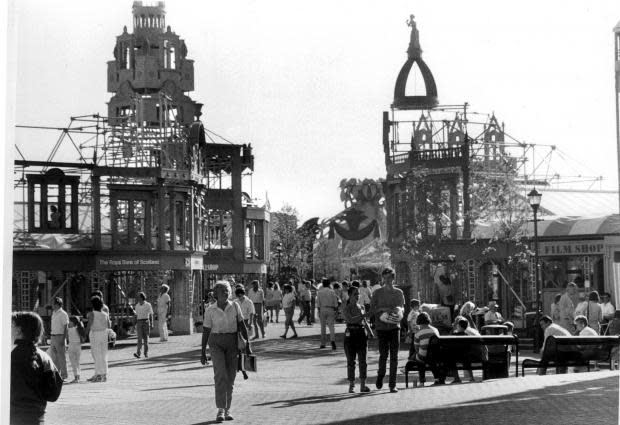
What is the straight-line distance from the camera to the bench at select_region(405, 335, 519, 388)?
804 inches

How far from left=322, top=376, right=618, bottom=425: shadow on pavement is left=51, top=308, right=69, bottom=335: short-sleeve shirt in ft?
26.3

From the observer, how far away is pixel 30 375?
35.6 ft

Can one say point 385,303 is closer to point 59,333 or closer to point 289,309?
point 59,333

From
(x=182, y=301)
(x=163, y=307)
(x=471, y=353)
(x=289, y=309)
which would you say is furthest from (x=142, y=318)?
(x=182, y=301)

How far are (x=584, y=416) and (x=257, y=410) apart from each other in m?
4.37

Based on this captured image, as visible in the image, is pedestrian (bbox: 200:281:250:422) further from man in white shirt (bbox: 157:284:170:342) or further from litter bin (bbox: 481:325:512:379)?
man in white shirt (bbox: 157:284:170:342)

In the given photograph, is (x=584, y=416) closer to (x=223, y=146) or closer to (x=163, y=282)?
(x=163, y=282)

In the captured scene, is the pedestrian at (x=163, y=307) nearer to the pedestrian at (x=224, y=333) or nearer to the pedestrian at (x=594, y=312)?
the pedestrian at (x=594, y=312)

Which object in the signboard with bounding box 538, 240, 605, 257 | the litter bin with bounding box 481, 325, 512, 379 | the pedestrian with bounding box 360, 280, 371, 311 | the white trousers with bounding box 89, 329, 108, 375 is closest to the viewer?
the litter bin with bounding box 481, 325, 512, 379

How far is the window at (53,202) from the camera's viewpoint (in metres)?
36.3

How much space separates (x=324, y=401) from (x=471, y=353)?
3.94m

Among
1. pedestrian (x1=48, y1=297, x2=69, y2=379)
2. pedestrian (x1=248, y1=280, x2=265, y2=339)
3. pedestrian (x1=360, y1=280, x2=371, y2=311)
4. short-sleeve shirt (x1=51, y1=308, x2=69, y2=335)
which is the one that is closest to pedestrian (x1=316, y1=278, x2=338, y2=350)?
pedestrian (x1=248, y1=280, x2=265, y2=339)

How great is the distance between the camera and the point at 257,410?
1675 centimetres

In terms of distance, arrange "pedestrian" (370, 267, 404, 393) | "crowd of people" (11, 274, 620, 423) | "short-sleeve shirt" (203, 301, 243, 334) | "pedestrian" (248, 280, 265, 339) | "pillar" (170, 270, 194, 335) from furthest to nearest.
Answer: "pillar" (170, 270, 194, 335) < "pedestrian" (248, 280, 265, 339) < "pedestrian" (370, 267, 404, 393) < "short-sleeve shirt" (203, 301, 243, 334) < "crowd of people" (11, 274, 620, 423)
